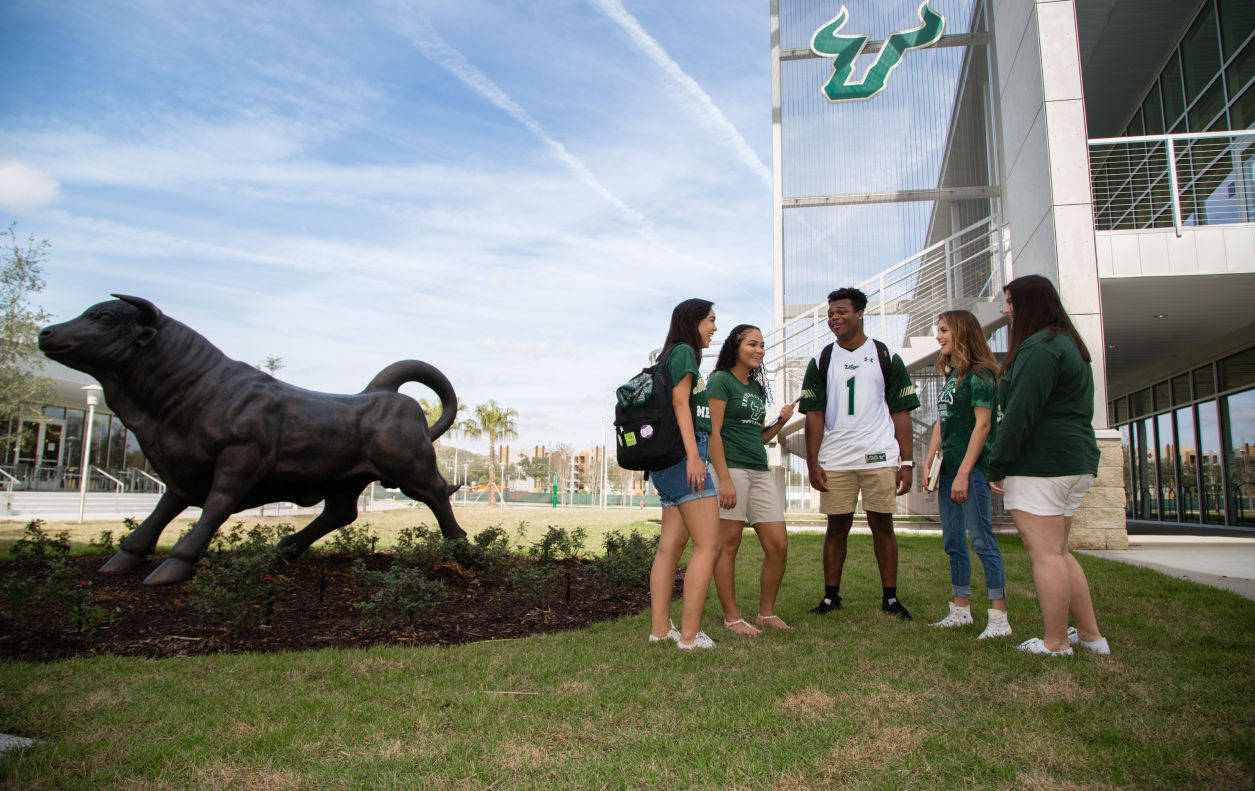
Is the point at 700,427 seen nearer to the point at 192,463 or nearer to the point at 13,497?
the point at 192,463

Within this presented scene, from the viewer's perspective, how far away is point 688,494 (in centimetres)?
390

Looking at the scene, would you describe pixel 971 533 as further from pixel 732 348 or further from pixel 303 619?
pixel 303 619

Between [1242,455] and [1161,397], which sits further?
[1161,397]

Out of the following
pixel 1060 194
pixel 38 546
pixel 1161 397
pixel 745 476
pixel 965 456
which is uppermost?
pixel 1060 194

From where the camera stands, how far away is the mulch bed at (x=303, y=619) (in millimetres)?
3924

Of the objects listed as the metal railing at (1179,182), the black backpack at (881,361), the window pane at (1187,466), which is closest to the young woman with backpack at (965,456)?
the black backpack at (881,361)

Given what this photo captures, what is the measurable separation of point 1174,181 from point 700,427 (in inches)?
340

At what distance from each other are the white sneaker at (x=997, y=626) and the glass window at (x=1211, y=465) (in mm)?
14098

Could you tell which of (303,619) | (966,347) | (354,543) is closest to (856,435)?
(966,347)

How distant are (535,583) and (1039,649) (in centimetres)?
301

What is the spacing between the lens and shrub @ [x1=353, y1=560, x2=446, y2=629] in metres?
4.26

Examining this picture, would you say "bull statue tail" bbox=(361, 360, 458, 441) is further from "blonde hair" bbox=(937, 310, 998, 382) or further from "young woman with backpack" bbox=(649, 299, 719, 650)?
"blonde hair" bbox=(937, 310, 998, 382)

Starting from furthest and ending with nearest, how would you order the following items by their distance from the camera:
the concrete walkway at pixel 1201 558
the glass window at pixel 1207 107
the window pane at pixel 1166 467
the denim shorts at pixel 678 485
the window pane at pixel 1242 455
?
the window pane at pixel 1166 467 → the window pane at pixel 1242 455 → the glass window at pixel 1207 107 → the concrete walkway at pixel 1201 558 → the denim shorts at pixel 678 485

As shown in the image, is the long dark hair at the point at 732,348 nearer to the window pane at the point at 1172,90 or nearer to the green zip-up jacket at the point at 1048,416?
the green zip-up jacket at the point at 1048,416
